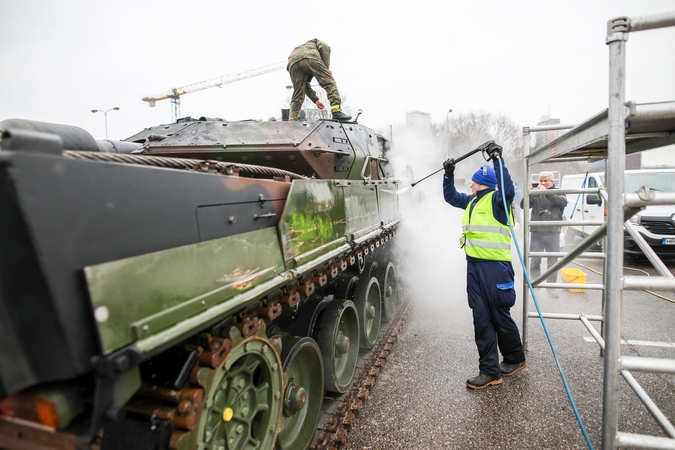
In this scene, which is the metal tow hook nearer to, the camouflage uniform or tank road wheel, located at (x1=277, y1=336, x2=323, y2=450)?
tank road wheel, located at (x1=277, y1=336, x2=323, y2=450)

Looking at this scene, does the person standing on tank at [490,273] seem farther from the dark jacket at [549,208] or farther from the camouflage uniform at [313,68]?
the dark jacket at [549,208]

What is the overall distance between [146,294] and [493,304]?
306 cm

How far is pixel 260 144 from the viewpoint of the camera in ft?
12.2

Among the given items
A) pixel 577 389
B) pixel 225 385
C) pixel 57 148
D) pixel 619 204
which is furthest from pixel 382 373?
pixel 57 148

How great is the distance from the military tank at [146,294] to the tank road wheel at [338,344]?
31 centimetres

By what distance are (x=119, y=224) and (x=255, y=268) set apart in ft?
2.58

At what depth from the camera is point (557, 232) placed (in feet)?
23.7

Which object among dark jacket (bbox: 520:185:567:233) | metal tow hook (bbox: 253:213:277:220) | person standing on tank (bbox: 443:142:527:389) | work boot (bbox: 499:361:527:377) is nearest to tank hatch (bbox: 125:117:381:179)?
person standing on tank (bbox: 443:142:527:389)

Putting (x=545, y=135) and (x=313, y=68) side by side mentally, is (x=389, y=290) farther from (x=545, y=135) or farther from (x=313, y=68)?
(x=545, y=135)

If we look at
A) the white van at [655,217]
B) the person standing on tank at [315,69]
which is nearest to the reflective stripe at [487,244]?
the person standing on tank at [315,69]

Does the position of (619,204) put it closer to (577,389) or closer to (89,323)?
(89,323)

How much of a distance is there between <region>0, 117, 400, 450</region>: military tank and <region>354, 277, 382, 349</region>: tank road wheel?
1.33m

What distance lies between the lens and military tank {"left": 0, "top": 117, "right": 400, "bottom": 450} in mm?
1257

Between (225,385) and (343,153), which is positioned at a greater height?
(343,153)
